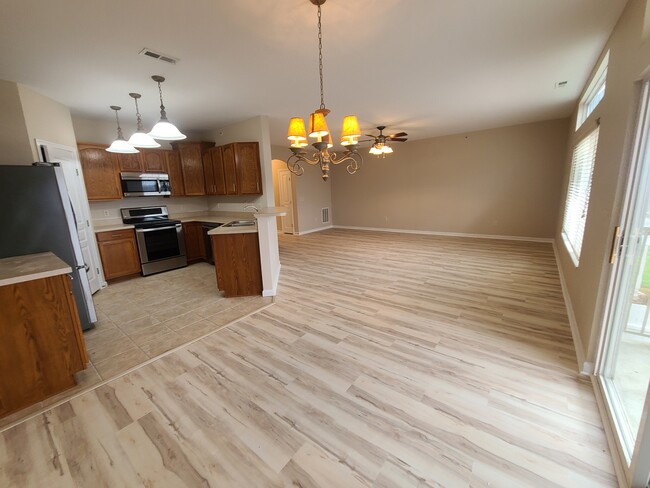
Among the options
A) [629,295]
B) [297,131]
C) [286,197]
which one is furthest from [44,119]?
[629,295]

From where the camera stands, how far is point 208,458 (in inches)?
56.9

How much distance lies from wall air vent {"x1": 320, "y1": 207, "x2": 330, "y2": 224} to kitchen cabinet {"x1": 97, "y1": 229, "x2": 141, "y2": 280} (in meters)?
5.82

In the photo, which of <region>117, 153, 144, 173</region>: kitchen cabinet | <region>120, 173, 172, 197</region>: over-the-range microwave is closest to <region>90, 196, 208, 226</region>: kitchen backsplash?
<region>120, 173, 172, 197</region>: over-the-range microwave

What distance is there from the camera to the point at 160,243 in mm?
4871

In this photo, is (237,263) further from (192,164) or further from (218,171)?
(192,164)

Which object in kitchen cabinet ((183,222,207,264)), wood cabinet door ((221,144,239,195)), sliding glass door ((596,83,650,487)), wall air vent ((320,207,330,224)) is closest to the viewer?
sliding glass door ((596,83,650,487))

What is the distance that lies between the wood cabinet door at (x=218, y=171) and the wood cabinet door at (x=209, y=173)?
8 centimetres

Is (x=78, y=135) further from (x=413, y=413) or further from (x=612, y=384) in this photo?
(x=612, y=384)

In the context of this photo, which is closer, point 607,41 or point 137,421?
point 137,421

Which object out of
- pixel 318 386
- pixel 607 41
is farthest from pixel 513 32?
pixel 318 386

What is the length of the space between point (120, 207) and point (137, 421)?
4533 millimetres

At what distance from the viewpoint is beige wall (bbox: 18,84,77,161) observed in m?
3.06

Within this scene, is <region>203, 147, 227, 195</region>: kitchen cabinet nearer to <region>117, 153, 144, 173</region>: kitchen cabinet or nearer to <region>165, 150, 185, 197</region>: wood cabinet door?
<region>165, 150, 185, 197</region>: wood cabinet door

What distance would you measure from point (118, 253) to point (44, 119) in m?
2.09
